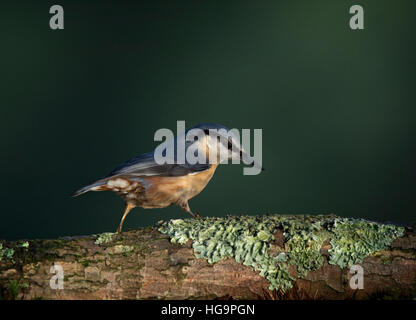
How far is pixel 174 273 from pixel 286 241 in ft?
1.36

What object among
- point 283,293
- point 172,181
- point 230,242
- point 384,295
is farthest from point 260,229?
point 172,181

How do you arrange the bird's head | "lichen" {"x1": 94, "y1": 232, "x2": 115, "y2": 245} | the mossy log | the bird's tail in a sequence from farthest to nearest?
the bird's head → the bird's tail → "lichen" {"x1": 94, "y1": 232, "x2": 115, "y2": 245} → the mossy log

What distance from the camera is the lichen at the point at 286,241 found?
1586mm

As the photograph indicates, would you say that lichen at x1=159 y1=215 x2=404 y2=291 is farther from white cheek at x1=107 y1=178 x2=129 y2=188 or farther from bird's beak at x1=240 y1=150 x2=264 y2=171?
bird's beak at x1=240 y1=150 x2=264 y2=171

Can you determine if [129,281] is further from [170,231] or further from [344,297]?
[344,297]

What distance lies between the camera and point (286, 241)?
1646 mm

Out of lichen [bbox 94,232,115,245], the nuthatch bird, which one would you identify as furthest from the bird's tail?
lichen [bbox 94,232,115,245]

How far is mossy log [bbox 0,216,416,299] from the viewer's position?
60.1 inches

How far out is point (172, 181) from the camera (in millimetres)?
2297

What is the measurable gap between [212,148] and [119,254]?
0.99m

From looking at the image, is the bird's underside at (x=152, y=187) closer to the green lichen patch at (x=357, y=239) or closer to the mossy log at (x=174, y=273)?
the mossy log at (x=174, y=273)

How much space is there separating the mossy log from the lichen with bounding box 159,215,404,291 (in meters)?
0.01
